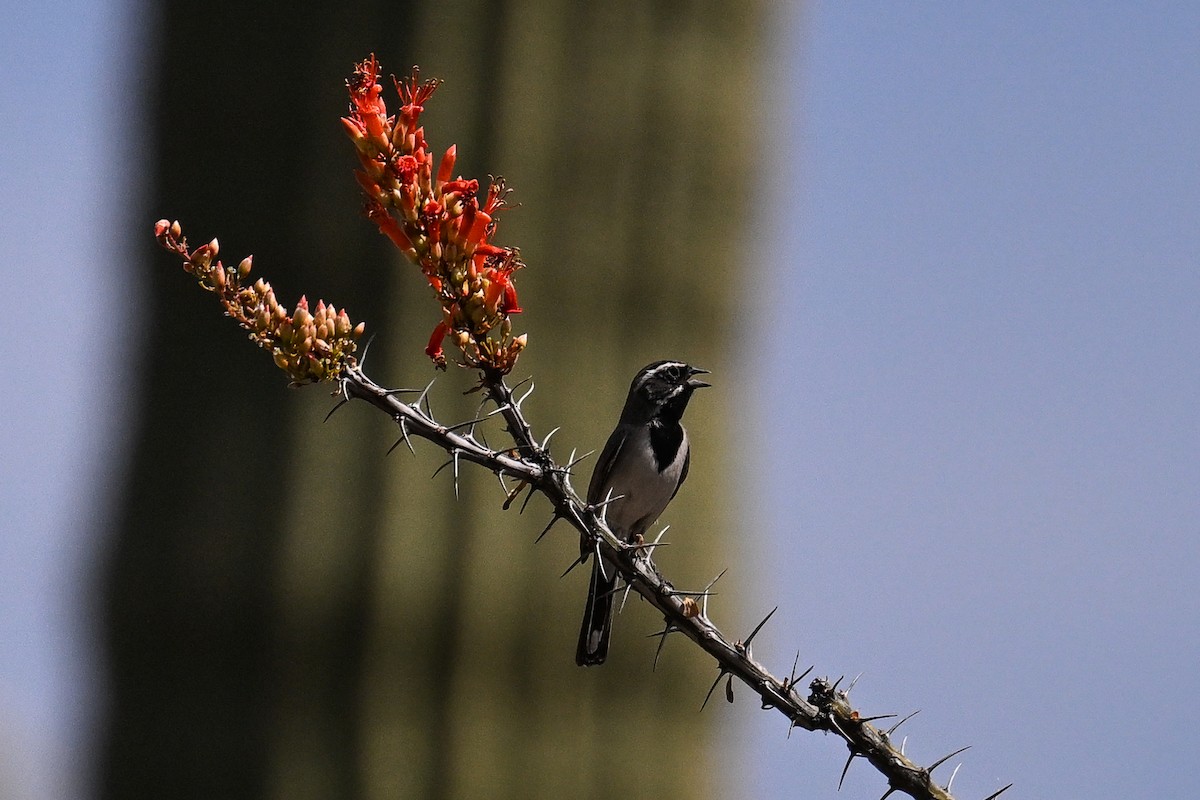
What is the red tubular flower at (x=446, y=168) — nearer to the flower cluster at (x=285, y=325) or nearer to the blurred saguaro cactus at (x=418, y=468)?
the flower cluster at (x=285, y=325)

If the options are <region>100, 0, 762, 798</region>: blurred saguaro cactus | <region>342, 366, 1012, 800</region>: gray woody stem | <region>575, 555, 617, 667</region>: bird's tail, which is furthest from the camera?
<region>100, 0, 762, 798</region>: blurred saguaro cactus

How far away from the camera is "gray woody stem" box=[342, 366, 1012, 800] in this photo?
1455mm

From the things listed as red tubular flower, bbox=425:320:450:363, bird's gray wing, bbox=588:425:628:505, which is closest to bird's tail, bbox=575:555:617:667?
bird's gray wing, bbox=588:425:628:505

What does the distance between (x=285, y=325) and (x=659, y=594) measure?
0.54 meters

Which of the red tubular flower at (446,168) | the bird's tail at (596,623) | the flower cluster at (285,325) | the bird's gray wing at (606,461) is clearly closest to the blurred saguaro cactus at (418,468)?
the bird's gray wing at (606,461)

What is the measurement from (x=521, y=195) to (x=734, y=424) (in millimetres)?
1215

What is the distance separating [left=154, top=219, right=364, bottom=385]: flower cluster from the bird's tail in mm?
548

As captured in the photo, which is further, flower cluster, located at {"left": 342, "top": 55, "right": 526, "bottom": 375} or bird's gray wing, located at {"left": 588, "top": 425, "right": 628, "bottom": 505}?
bird's gray wing, located at {"left": 588, "top": 425, "right": 628, "bottom": 505}

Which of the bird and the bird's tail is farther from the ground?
the bird

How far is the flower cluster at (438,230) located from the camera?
153 centimetres

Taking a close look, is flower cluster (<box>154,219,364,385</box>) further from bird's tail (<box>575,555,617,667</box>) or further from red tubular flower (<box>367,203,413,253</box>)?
bird's tail (<box>575,555,617,667</box>)

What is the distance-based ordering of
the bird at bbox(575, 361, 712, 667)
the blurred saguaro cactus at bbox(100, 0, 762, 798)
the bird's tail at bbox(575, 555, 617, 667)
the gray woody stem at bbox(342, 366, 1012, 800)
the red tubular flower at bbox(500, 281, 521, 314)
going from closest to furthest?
the gray woody stem at bbox(342, 366, 1012, 800), the red tubular flower at bbox(500, 281, 521, 314), the bird's tail at bbox(575, 555, 617, 667), the bird at bbox(575, 361, 712, 667), the blurred saguaro cactus at bbox(100, 0, 762, 798)

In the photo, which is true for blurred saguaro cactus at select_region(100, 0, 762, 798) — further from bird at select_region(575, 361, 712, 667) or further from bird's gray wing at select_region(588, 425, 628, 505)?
bird at select_region(575, 361, 712, 667)

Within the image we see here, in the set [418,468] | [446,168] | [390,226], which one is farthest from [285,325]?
[418,468]
